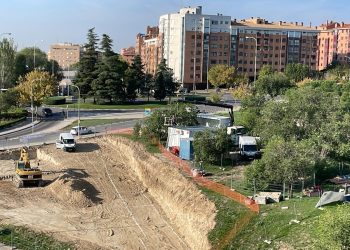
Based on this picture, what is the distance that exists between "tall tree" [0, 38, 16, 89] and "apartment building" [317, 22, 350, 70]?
98300mm

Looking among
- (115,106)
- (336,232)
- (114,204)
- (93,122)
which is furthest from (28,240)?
(115,106)

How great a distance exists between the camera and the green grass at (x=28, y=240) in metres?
31.3

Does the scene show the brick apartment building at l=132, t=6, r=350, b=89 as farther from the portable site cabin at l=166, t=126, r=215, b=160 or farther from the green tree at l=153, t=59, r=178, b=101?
the portable site cabin at l=166, t=126, r=215, b=160

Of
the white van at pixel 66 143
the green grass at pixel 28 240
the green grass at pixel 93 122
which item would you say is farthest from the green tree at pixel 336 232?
the green grass at pixel 93 122

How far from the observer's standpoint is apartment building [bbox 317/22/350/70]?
15750cm

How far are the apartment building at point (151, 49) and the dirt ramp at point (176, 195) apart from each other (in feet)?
277

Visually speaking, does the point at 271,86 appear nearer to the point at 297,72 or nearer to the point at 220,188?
the point at 297,72

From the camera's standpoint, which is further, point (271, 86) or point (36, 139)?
point (271, 86)

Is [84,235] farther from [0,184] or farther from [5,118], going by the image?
[5,118]

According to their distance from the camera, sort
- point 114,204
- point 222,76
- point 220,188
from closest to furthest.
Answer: point 220,188 < point 114,204 < point 222,76

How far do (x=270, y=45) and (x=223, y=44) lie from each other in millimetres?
13065

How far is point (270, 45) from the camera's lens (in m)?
135

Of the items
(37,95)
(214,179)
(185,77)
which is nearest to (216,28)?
(185,77)

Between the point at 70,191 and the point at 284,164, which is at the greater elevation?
the point at 284,164
